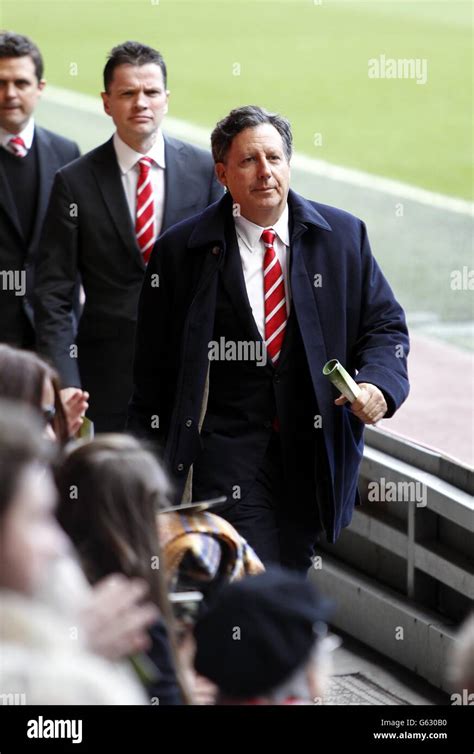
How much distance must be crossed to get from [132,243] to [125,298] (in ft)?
0.63

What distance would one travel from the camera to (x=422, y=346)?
32.4ft

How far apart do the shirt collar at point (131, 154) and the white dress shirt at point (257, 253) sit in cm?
108

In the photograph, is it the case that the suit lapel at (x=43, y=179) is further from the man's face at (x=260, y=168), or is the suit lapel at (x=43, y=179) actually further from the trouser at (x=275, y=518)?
the trouser at (x=275, y=518)

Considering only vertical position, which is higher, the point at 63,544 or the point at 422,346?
the point at 63,544

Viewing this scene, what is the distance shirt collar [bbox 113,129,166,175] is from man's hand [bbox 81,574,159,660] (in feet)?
10.1

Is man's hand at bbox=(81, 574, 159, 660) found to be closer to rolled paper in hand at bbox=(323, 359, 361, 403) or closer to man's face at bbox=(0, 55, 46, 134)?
rolled paper in hand at bbox=(323, 359, 361, 403)

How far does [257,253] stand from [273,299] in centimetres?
15

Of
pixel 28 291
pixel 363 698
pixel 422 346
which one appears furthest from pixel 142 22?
pixel 363 698

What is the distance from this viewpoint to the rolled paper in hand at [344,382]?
4.68 m

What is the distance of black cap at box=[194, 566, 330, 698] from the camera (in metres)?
2.88
